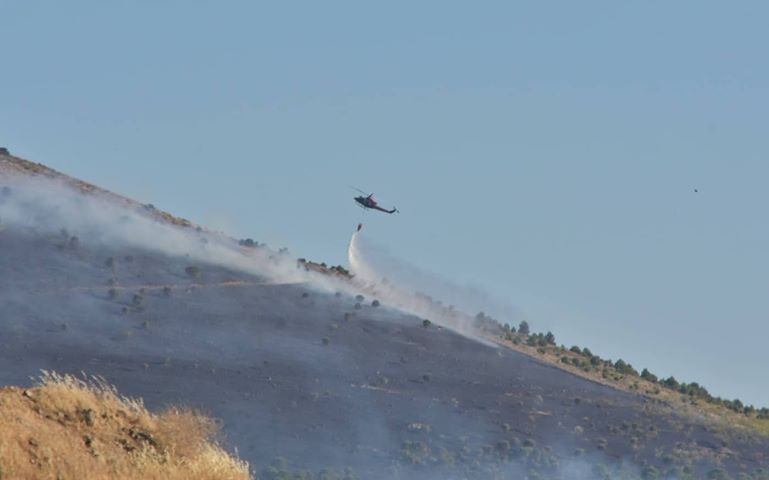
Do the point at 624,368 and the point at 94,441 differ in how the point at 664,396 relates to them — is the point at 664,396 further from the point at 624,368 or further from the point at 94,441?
the point at 94,441

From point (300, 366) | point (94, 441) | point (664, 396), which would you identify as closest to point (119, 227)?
point (300, 366)

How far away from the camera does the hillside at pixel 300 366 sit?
89.6 metres

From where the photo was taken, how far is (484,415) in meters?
100

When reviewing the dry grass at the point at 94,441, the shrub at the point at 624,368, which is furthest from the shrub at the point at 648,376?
the dry grass at the point at 94,441

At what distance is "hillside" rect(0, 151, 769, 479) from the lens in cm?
8962

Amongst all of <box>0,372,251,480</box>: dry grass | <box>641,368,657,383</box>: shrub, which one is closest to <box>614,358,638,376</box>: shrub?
<box>641,368,657,383</box>: shrub

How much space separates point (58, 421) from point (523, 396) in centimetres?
6979

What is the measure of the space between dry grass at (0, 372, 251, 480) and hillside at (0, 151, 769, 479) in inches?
1325

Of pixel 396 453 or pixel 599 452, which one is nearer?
pixel 396 453

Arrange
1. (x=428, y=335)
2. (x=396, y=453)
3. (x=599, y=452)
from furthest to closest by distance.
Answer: (x=428, y=335) < (x=599, y=452) < (x=396, y=453)

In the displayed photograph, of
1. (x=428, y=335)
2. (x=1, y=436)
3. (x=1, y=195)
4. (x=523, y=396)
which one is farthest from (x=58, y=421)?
(x=1, y=195)

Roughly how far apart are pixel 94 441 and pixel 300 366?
215ft

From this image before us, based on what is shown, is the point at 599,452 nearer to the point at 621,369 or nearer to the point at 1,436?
the point at 621,369

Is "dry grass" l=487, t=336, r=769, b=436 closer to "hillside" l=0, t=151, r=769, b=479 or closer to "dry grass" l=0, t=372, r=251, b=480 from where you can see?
"hillside" l=0, t=151, r=769, b=479
